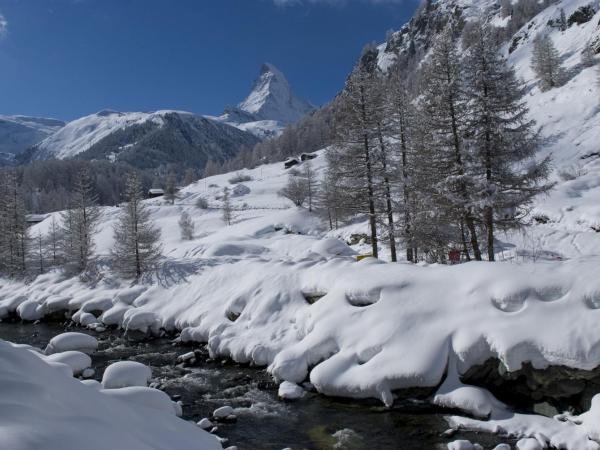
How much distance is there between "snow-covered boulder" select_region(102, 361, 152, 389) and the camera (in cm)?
1162

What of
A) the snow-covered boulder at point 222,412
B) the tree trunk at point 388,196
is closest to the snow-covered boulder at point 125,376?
the snow-covered boulder at point 222,412

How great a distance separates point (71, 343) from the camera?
59.3 ft

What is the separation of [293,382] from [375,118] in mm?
15759

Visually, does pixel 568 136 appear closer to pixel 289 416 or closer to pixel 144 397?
pixel 289 416

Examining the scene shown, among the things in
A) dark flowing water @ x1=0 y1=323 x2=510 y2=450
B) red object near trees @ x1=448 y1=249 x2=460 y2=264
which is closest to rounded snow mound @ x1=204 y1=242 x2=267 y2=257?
red object near trees @ x1=448 y1=249 x2=460 y2=264

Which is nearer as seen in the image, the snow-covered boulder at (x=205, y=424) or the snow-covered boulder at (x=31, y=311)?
the snow-covered boulder at (x=205, y=424)

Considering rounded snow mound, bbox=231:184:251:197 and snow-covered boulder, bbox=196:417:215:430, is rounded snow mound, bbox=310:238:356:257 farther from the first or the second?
rounded snow mound, bbox=231:184:251:197

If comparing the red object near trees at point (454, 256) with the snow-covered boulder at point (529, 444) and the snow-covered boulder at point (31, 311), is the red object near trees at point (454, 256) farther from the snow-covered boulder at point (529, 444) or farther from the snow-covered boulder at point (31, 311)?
the snow-covered boulder at point (31, 311)

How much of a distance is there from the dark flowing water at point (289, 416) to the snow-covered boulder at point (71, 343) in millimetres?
1895

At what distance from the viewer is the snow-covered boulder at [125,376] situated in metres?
11.6

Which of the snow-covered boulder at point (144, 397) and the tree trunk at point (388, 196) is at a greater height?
the tree trunk at point (388, 196)

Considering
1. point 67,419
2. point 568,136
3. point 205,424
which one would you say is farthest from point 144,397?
point 568,136

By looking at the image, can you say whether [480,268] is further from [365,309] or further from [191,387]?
[191,387]

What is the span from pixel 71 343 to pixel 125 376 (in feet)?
26.2
